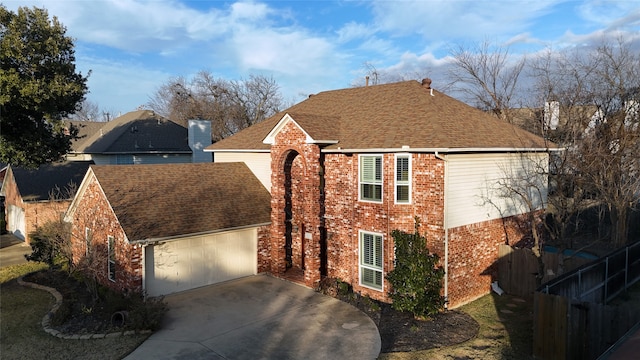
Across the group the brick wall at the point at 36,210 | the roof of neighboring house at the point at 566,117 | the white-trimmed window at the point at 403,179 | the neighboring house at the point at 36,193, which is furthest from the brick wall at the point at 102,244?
the roof of neighboring house at the point at 566,117

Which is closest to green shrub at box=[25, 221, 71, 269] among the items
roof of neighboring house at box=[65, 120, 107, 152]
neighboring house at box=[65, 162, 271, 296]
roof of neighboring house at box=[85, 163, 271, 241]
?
neighboring house at box=[65, 162, 271, 296]

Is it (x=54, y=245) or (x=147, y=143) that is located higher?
(x=147, y=143)

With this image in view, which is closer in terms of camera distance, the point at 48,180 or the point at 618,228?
the point at 618,228

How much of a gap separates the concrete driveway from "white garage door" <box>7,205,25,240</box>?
16.0 metres

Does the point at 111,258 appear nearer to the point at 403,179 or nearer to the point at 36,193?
the point at 403,179

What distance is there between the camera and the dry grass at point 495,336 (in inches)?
409

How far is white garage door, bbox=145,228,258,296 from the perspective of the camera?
14.7m

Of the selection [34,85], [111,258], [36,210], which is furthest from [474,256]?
[36,210]

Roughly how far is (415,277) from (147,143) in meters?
26.2

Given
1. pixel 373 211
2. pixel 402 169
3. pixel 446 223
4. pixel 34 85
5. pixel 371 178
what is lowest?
pixel 446 223

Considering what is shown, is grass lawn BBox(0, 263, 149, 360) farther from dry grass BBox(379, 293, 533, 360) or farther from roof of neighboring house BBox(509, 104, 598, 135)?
roof of neighboring house BBox(509, 104, 598, 135)

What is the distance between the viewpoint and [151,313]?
12.1m

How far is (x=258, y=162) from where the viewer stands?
19.5 metres

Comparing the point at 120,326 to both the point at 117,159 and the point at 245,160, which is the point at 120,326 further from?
the point at 117,159
